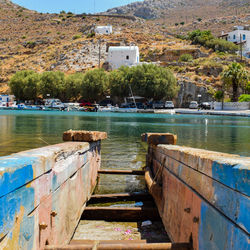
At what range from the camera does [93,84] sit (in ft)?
222

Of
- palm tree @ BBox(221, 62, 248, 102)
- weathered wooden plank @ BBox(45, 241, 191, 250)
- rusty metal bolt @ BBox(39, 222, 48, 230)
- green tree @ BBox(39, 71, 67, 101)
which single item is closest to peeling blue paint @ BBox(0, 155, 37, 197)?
rusty metal bolt @ BBox(39, 222, 48, 230)

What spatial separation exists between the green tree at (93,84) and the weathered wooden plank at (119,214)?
63.6 meters

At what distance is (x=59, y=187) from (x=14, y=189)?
1.32 metres

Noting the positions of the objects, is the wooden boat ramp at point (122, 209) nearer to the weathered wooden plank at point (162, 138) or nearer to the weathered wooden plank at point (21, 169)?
the weathered wooden plank at point (21, 169)

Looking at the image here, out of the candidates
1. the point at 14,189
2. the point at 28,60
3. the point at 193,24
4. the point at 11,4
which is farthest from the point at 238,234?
the point at 11,4

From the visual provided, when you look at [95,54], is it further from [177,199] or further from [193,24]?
[177,199]

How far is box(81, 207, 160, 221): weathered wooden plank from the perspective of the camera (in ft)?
17.2

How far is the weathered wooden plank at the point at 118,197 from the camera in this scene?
6.20 meters

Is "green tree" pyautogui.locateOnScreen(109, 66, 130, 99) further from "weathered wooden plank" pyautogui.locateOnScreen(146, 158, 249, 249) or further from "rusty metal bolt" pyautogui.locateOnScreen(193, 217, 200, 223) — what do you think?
"rusty metal bolt" pyautogui.locateOnScreen(193, 217, 200, 223)

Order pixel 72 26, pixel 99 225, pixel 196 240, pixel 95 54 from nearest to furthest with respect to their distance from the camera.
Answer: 1. pixel 196 240
2. pixel 99 225
3. pixel 95 54
4. pixel 72 26

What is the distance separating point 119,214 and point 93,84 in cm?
6386

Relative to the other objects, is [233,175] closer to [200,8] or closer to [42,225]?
[42,225]

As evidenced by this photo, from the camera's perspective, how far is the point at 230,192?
2301 mm

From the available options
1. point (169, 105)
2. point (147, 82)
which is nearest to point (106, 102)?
point (147, 82)
